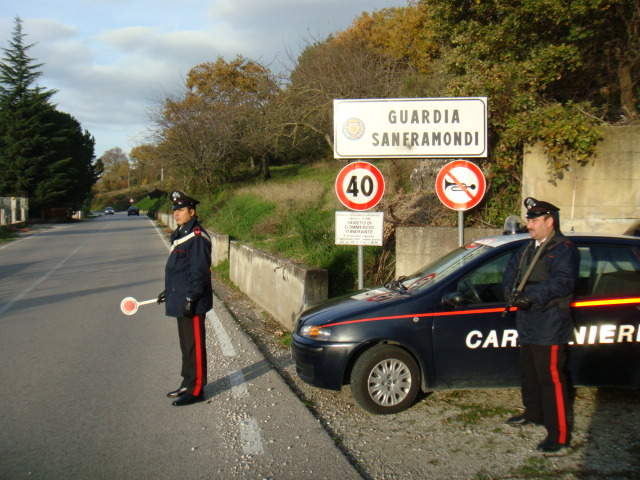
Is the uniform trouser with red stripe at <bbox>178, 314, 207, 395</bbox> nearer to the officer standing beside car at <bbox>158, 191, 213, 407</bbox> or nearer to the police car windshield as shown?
the officer standing beside car at <bbox>158, 191, 213, 407</bbox>

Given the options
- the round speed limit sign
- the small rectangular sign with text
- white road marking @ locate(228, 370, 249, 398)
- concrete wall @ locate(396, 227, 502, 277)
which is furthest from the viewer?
concrete wall @ locate(396, 227, 502, 277)

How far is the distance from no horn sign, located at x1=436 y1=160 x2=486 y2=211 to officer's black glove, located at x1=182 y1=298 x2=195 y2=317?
152 inches

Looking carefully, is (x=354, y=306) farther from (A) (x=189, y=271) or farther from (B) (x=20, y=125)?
(B) (x=20, y=125)

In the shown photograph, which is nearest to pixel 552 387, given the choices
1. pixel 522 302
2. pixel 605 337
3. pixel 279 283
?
pixel 522 302

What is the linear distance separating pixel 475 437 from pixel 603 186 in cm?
589

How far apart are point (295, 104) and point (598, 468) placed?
835 inches

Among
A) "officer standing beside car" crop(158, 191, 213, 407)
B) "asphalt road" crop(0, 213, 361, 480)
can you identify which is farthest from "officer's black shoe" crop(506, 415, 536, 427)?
"officer standing beside car" crop(158, 191, 213, 407)

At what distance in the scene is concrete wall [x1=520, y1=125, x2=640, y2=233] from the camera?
29.2ft

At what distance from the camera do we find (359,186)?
783 cm

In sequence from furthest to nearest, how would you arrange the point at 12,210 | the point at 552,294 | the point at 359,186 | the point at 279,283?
the point at 12,210 < the point at 279,283 < the point at 359,186 < the point at 552,294

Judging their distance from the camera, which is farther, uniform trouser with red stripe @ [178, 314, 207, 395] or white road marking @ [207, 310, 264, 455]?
uniform trouser with red stripe @ [178, 314, 207, 395]

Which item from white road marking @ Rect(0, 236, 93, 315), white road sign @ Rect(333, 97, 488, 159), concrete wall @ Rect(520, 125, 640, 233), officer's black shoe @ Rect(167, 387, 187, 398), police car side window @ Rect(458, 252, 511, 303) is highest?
white road sign @ Rect(333, 97, 488, 159)

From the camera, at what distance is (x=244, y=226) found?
61.1 feet

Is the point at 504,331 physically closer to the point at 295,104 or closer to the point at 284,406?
the point at 284,406
